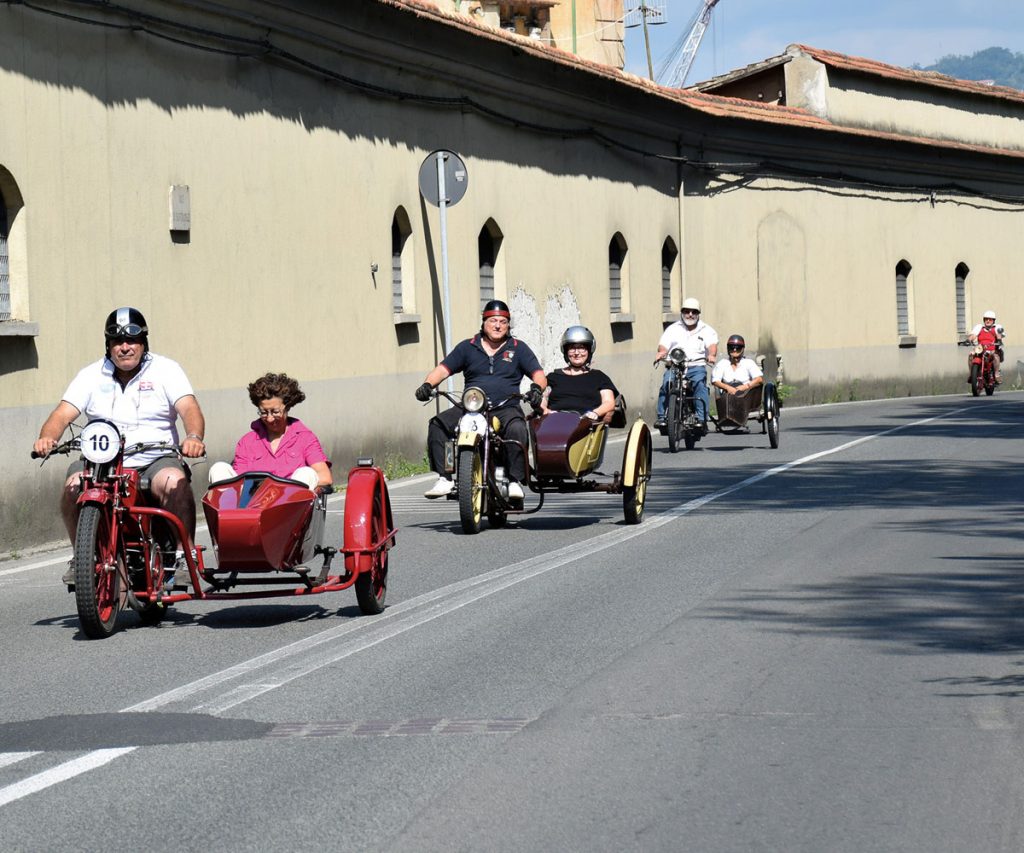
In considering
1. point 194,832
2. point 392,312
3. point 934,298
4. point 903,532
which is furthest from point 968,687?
point 934,298

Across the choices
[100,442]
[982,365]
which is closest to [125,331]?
[100,442]

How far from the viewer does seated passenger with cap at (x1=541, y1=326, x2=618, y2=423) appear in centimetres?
1470

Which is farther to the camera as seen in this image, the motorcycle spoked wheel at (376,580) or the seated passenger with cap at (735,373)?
the seated passenger with cap at (735,373)

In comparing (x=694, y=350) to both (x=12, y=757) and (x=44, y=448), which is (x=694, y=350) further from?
(x=12, y=757)

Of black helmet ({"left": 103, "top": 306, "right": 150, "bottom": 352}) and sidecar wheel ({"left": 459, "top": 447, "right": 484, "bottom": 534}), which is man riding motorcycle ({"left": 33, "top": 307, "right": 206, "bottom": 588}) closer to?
black helmet ({"left": 103, "top": 306, "right": 150, "bottom": 352})

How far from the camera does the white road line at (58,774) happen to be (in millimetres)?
5891

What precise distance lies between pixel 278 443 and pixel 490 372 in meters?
4.86

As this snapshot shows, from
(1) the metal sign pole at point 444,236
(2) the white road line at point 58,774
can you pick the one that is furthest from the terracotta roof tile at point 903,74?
(2) the white road line at point 58,774

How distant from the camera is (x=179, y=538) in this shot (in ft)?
30.8

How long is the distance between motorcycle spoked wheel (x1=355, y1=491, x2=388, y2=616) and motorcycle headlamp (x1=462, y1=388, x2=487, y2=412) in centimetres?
374

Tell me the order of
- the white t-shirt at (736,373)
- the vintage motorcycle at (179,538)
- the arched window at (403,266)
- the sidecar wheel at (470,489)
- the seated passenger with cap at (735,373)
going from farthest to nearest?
the arched window at (403,266) → the white t-shirt at (736,373) → the seated passenger with cap at (735,373) → the sidecar wheel at (470,489) → the vintage motorcycle at (179,538)

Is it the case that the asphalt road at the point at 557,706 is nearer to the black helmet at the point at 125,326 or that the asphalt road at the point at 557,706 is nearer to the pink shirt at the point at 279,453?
the pink shirt at the point at 279,453

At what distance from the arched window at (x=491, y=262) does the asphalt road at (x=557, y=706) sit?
42.8 ft

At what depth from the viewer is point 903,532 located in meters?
13.4
